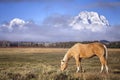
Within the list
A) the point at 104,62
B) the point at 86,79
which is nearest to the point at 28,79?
the point at 86,79

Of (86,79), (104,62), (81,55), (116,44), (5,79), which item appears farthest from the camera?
(116,44)

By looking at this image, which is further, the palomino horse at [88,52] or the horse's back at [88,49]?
the horse's back at [88,49]

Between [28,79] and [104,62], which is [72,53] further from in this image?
[28,79]

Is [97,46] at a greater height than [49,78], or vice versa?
[97,46]

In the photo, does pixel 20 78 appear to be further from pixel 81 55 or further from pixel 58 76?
pixel 81 55

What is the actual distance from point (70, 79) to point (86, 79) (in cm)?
94

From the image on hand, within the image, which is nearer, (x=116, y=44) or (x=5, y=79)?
(x=5, y=79)

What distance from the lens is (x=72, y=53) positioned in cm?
2291

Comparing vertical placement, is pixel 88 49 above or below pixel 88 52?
above

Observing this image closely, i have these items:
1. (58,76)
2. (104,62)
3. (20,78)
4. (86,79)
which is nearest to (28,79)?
(20,78)

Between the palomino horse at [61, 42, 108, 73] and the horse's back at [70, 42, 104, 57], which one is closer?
the palomino horse at [61, 42, 108, 73]

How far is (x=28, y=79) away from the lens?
1544 cm

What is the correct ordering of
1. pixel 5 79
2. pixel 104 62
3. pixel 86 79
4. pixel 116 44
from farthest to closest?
1. pixel 116 44
2. pixel 104 62
3. pixel 86 79
4. pixel 5 79

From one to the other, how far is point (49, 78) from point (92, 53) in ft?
25.4
